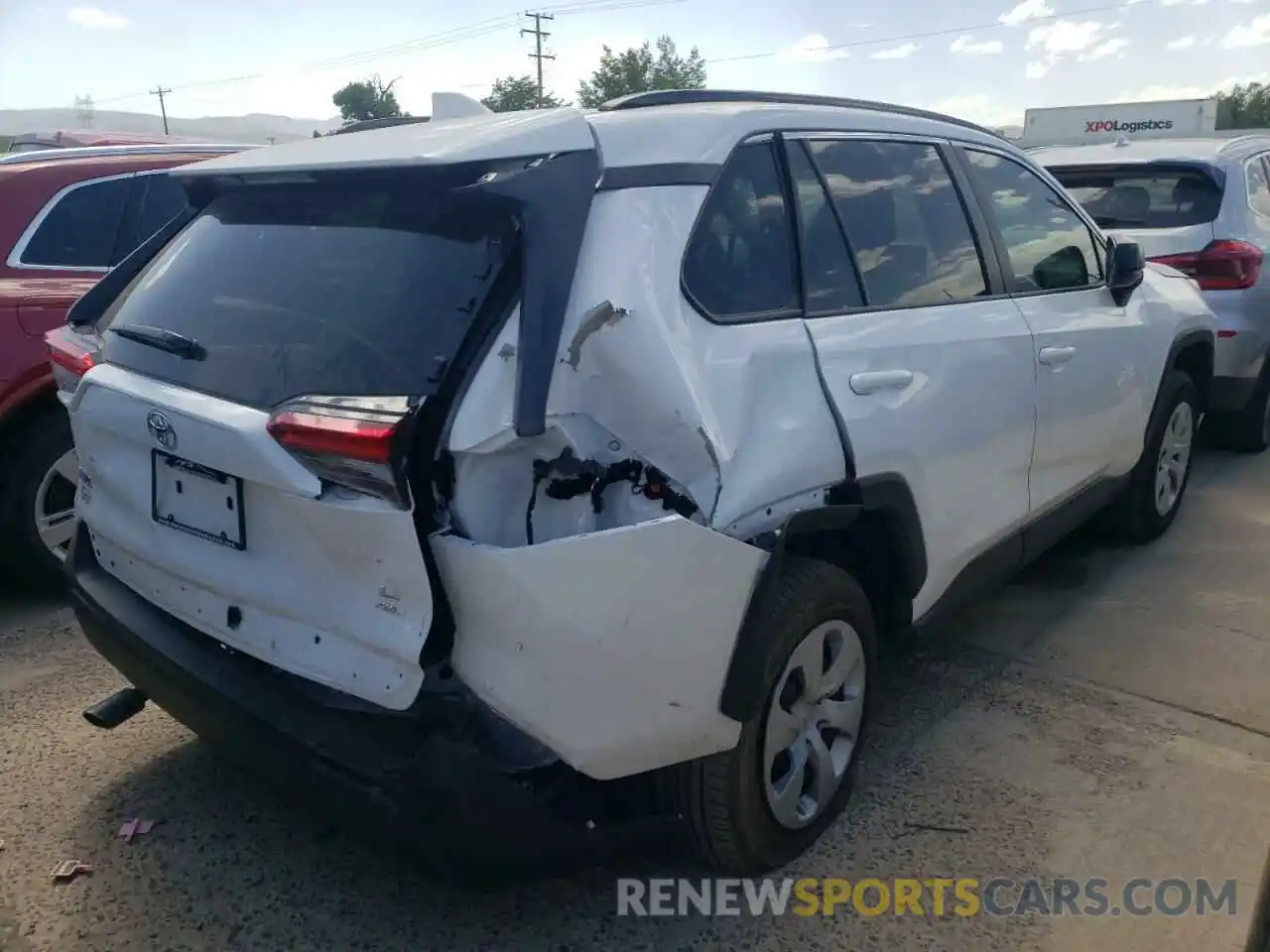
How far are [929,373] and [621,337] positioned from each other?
1.11 meters

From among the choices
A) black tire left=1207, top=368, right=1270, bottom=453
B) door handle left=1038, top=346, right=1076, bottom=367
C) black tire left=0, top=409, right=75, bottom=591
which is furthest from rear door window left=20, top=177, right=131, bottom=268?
black tire left=1207, top=368, right=1270, bottom=453

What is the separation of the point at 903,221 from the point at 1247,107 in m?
77.6

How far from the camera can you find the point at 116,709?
2.87 metres

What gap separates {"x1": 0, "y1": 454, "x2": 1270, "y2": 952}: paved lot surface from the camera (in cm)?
251

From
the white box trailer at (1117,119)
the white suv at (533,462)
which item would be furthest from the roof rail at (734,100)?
the white box trailer at (1117,119)

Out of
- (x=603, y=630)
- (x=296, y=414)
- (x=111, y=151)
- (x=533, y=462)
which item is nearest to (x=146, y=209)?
(x=111, y=151)

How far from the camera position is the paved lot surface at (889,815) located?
8.24 feet

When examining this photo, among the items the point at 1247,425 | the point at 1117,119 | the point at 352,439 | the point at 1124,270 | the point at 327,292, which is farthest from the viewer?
the point at 1117,119

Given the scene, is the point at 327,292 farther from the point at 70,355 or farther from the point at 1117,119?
the point at 1117,119

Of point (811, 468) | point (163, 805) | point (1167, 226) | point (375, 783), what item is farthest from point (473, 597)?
point (1167, 226)

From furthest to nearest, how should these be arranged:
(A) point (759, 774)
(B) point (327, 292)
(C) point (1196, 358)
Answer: (C) point (1196, 358)
(A) point (759, 774)
(B) point (327, 292)

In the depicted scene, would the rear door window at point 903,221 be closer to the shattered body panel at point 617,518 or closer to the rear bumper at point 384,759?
the shattered body panel at point 617,518

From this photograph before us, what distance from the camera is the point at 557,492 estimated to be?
211cm

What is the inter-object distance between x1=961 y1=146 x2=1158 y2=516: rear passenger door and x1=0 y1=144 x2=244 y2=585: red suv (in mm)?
2807
